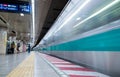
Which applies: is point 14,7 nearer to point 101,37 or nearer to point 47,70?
point 47,70

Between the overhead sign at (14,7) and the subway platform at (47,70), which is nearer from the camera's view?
the subway platform at (47,70)

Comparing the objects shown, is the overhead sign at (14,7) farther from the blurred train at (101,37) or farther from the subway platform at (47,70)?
the blurred train at (101,37)

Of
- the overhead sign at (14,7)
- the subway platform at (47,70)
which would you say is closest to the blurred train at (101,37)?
the subway platform at (47,70)

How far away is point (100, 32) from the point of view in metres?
4.01

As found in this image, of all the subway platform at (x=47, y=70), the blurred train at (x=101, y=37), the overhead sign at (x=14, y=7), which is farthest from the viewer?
the overhead sign at (x=14, y=7)

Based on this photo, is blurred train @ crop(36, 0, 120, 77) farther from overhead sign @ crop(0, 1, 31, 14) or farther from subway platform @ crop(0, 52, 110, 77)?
overhead sign @ crop(0, 1, 31, 14)

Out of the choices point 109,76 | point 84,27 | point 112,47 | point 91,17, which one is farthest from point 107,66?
point 84,27

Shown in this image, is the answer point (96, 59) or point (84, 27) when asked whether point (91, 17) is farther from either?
point (96, 59)

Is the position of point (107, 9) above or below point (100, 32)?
above

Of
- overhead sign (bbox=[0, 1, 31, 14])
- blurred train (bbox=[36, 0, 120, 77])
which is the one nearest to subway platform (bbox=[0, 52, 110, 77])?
blurred train (bbox=[36, 0, 120, 77])

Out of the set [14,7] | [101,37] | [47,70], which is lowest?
[47,70]

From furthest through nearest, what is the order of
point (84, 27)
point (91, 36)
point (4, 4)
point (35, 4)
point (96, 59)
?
point (35, 4), point (4, 4), point (84, 27), point (91, 36), point (96, 59)

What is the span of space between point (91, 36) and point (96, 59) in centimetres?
62

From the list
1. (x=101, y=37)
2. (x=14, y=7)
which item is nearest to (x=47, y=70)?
(x=101, y=37)
